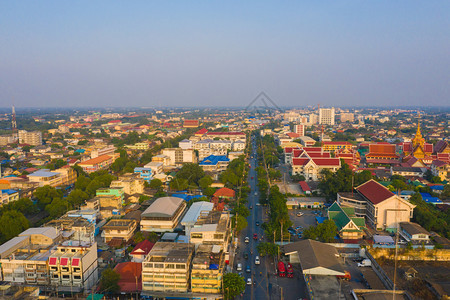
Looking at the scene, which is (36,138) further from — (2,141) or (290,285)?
(290,285)

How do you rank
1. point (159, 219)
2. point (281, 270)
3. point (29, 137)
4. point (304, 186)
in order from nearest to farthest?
point (281, 270) < point (159, 219) < point (304, 186) < point (29, 137)

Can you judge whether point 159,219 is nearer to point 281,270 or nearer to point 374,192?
point 281,270

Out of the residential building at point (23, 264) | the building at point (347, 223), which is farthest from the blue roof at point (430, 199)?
the residential building at point (23, 264)

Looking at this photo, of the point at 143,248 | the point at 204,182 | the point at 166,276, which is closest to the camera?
the point at 166,276

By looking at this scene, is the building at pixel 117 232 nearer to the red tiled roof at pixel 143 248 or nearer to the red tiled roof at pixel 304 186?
the red tiled roof at pixel 143 248

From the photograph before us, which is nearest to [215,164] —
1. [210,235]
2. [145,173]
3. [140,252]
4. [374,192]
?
[145,173]

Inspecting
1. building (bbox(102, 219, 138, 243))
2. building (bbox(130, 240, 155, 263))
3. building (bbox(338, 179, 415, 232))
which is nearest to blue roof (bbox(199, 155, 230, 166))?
building (bbox(102, 219, 138, 243))
